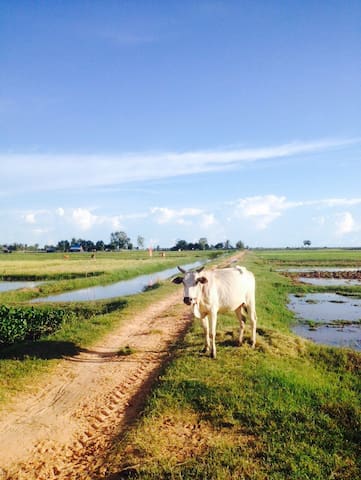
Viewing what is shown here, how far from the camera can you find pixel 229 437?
19.3 ft

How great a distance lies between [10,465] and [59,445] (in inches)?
30.0

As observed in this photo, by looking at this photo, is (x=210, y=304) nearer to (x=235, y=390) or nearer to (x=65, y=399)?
(x=235, y=390)

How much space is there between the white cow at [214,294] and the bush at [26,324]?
28.5 ft

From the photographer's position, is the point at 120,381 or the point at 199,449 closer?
the point at 199,449

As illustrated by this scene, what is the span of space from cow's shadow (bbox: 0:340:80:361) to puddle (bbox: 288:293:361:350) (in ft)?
33.9

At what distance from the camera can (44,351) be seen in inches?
423

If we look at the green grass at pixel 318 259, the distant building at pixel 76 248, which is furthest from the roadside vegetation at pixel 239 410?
the distant building at pixel 76 248

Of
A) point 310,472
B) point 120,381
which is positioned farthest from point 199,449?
point 120,381

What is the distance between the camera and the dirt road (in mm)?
5457

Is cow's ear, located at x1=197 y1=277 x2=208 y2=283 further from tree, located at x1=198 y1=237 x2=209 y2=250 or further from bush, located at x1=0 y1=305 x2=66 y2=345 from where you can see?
tree, located at x1=198 y1=237 x2=209 y2=250

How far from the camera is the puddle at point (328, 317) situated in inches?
642

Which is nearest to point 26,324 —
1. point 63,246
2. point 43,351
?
point 43,351

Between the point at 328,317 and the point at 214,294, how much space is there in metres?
14.1

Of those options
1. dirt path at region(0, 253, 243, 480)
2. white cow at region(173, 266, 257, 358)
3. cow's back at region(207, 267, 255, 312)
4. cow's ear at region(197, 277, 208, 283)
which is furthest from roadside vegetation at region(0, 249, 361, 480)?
cow's ear at region(197, 277, 208, 283)
